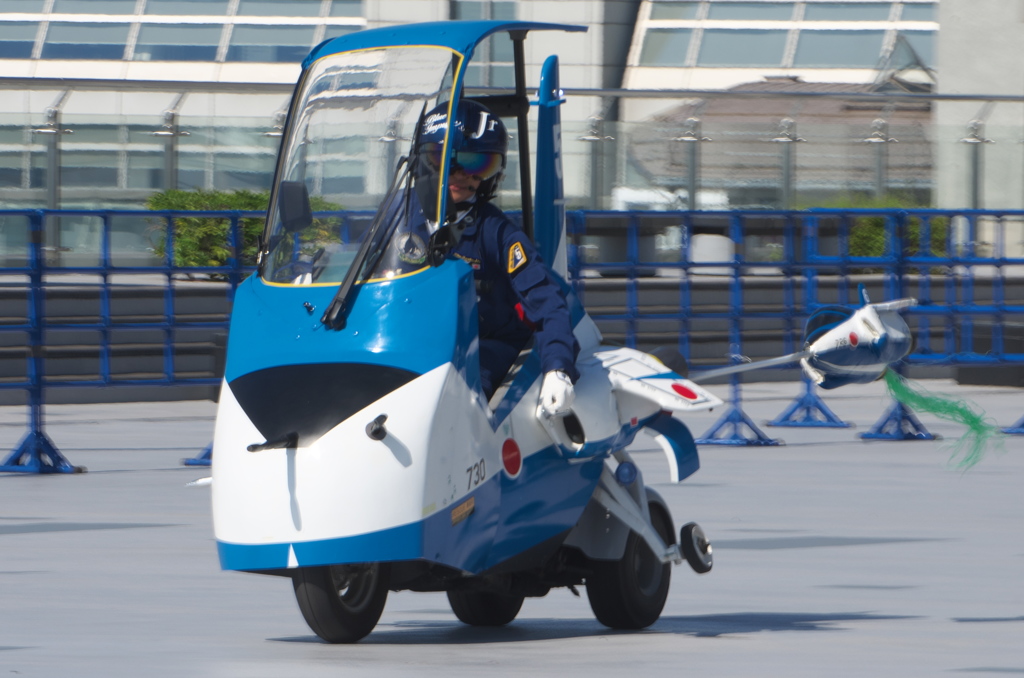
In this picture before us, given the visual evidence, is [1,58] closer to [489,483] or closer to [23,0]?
[23,0]

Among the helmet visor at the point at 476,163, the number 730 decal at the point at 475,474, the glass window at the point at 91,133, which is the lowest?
the number 730 decal at the point at 475,474

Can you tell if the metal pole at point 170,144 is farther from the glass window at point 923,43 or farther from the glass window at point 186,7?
the glass window at point 186,7

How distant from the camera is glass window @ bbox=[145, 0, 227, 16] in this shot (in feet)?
133

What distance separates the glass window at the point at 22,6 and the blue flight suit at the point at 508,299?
36.0 meters

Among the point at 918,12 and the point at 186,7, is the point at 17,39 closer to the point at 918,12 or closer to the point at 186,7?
the point at 186,7

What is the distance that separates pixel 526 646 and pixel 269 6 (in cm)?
3476

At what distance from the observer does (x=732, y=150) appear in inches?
890

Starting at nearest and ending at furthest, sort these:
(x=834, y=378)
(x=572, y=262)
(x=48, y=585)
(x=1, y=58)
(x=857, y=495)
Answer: (x=834, y=378) < (x=48, y=585) < (x=857, y=495) < (x=572, y=262) < (x=1, y=58)

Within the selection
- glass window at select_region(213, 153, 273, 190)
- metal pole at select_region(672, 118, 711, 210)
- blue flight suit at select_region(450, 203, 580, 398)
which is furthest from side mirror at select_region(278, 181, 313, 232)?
metal pole at select_region(672, 118, 711, 210)

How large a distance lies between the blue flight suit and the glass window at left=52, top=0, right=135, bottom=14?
35368 millimetres

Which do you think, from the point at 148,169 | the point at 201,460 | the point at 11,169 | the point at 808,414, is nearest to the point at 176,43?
the point at 148,169

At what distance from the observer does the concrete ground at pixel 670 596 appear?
6352mm

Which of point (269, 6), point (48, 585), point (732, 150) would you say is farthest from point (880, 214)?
point (269, 6)

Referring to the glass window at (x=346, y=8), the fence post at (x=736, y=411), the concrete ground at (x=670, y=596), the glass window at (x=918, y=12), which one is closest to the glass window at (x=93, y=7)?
the glass window at (x=346, y=8)
